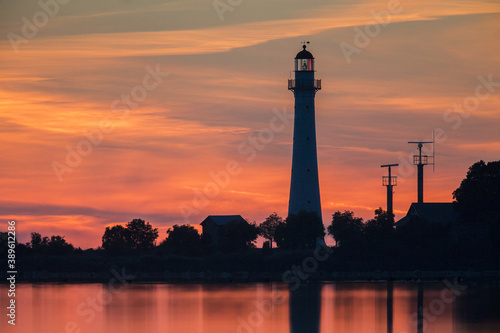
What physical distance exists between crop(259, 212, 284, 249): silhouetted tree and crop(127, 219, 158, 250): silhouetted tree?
1194cm

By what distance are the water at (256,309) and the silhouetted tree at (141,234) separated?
1005 inches

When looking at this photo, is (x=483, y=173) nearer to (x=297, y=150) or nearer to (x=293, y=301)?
(x=297, y=150)

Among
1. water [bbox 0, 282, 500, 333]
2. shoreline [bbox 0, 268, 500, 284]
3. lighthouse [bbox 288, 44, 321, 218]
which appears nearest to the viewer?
water [bbox 0, 282, 500, 333]

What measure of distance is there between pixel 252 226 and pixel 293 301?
4096 cm

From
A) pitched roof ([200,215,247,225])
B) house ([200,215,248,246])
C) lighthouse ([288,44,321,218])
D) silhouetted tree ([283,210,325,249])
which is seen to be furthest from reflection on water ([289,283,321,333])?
pitched roof ([200,215,247,225])

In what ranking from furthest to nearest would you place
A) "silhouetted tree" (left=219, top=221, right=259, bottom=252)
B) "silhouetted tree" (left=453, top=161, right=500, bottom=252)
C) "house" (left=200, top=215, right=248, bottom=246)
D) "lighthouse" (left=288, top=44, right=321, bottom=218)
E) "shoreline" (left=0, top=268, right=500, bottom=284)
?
"house" (left=200, top=215, right=248, bottom=246), "silhouetted tree" (left=219, top=221, right=259, bottom=252), "silhouetted tree" (left=453, top=161, right=500, bottom=252), "lighthouse" (left=288, top=44, right=321, bottom=218), "shoreline" (left=0, top=268, right=500, bottom=284)

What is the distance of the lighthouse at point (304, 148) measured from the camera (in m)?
105

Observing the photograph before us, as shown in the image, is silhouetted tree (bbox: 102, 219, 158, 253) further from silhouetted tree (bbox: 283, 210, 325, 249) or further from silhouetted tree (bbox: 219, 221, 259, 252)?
silhouetted tree (bbox: 283, 210, 325, 249)

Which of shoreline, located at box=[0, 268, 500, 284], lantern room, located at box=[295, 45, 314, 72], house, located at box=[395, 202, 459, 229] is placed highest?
lantern room, located at box=[295, 45, 314, 72]

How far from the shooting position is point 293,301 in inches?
3049

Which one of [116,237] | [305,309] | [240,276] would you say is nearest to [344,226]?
[240,276]

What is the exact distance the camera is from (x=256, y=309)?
72.3 meters

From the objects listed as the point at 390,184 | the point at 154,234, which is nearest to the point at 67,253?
the point at 154,234

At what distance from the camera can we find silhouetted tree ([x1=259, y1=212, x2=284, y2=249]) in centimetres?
12156
